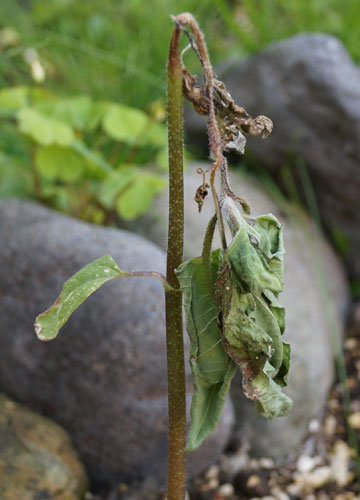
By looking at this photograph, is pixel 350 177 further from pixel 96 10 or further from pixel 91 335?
pixel 96 10

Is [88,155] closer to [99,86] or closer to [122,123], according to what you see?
[122,123]

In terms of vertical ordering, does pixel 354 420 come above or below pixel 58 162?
below

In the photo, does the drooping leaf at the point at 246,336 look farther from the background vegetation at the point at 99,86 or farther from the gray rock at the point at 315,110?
the gray rock at the point at 315,110

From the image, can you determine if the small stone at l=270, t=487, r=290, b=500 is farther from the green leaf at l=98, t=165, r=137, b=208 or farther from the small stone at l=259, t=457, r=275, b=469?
the green leaf at l=98, t=165, r=137, b=208

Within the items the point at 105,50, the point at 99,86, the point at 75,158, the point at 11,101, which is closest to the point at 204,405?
the point at 75,158

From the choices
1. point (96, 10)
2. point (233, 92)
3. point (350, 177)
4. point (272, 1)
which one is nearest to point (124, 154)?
point (233, 92)
